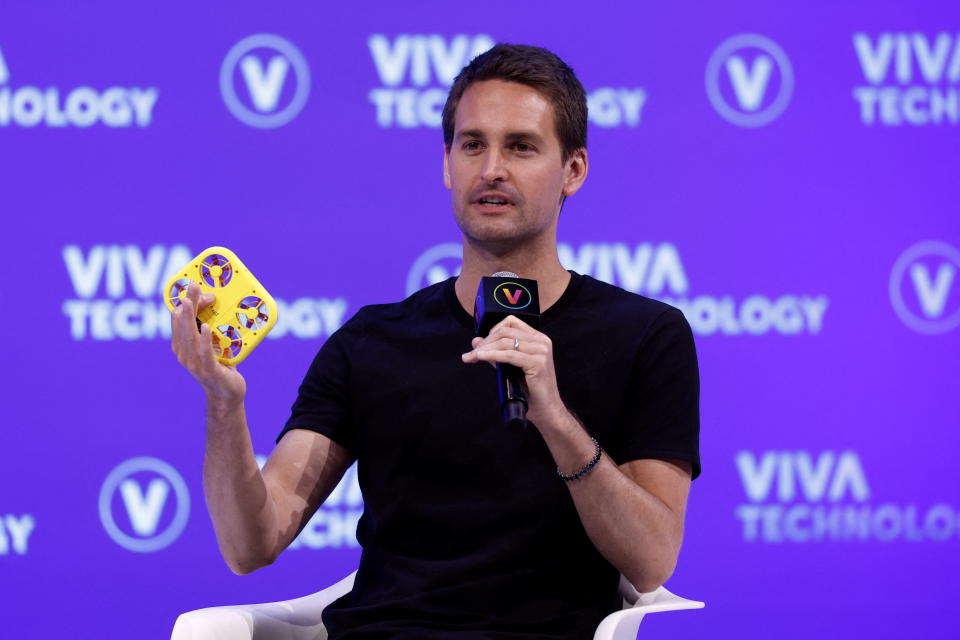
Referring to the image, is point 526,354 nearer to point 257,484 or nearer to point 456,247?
point 257,484

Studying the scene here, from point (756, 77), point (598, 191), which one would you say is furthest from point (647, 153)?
point (756, 77)

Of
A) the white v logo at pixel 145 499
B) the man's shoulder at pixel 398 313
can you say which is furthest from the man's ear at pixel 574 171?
the white v logo at pixel 145 499

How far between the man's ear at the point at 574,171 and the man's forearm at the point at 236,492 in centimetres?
77

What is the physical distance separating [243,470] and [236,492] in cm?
5

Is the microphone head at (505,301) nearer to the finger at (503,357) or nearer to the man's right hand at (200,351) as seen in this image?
the finger at (503,357)

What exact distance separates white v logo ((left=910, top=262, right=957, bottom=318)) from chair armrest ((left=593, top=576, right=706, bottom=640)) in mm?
1603

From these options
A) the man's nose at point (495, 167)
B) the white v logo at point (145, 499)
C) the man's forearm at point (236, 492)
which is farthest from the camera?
the white v logo at point (145, 499)

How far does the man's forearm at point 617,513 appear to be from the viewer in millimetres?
1620

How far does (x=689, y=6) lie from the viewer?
310cm

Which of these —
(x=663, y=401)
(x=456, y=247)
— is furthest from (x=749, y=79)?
(x=663, y=401)

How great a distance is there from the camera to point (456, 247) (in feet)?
10.0

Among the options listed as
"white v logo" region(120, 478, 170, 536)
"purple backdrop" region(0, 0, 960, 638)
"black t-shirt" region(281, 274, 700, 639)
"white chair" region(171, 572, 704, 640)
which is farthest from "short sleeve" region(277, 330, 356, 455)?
"white v logo" region(120, 478, 170, 536)

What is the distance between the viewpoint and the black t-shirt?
1.77m

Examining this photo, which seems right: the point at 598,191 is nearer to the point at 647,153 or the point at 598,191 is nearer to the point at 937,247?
the point at 647,153
